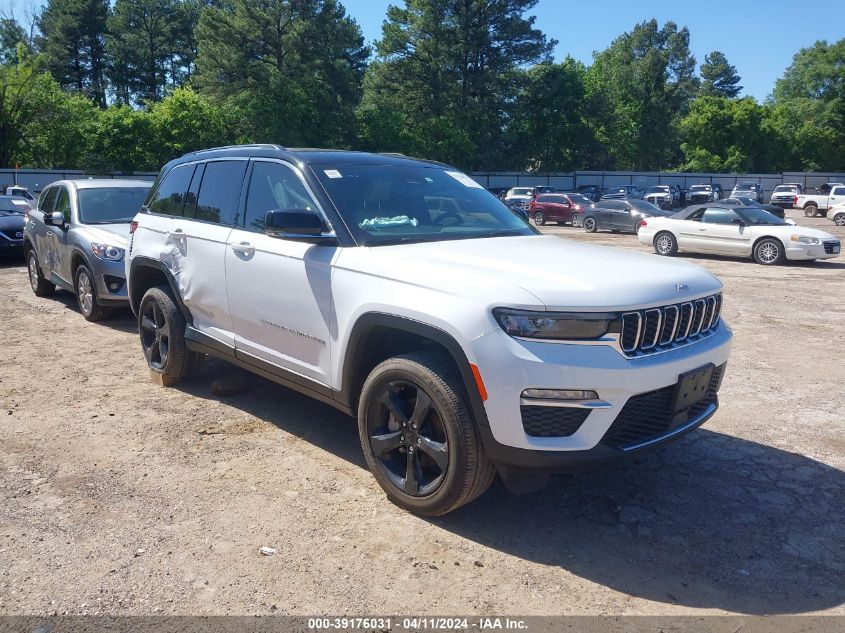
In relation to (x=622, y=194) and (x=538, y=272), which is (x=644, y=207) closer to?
(x=622, y=194)

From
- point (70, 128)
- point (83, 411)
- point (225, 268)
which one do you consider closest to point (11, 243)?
point (83, 411)

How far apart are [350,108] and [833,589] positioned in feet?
166

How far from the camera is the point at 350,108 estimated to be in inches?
2003

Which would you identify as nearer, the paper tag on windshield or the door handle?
the door handle

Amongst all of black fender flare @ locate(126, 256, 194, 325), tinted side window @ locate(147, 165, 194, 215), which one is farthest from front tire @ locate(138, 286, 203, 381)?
tinted side window @ locate(147, 165, 194, 215)

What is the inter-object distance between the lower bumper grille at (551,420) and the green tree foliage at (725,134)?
7781 centimetres

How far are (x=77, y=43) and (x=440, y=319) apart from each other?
2944 inches

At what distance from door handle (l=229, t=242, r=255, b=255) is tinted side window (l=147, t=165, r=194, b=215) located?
1206 mm

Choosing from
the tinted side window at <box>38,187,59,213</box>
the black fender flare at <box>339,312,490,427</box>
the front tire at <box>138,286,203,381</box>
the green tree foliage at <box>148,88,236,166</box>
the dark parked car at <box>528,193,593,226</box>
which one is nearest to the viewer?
the black fender flare at <box>339,312,490,427</box>

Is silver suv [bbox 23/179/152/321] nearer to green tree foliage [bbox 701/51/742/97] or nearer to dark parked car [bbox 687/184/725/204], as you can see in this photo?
dark parked car [bbox 687/184/725/204]

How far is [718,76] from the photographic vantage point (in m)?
Result: 107

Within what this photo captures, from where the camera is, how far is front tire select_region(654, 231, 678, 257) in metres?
18.9

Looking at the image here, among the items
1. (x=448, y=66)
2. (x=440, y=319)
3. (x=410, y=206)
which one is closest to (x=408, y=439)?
(x=440, y=319)

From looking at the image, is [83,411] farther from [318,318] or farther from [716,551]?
[716,551]
